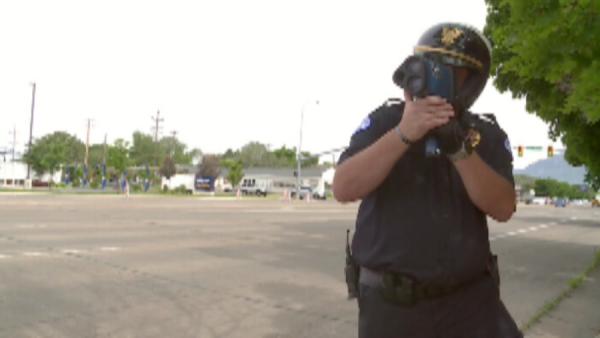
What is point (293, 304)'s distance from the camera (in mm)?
6109

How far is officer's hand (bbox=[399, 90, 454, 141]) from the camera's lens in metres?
1.56

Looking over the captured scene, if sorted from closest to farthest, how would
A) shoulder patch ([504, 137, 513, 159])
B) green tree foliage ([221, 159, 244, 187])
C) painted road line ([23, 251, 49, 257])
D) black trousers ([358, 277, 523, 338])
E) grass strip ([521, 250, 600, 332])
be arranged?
black trousers ([358, 277, 523, 338]) → shoulder patch ([504, 137, 513, 159]) → grass strip ([521, 250, 600, 332]) → painted road line ([23, 251, 49, 257]) → green tree foliage ([221, 159, 244, 187])

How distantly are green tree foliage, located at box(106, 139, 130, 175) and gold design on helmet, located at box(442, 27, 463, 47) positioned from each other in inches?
2702

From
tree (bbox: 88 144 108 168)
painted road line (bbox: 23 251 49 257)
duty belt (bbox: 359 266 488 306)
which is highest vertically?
tree (bbox: 88 144 108 168)

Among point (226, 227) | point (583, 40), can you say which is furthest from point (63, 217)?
point (583, 40)

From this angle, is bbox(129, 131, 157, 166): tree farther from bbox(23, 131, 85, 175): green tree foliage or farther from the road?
the road

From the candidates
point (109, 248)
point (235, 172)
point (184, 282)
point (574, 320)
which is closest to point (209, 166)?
point (235, 172)

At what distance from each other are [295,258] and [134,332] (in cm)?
555

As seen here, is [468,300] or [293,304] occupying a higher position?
[468,300]

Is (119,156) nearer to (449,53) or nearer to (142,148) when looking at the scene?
(142,148)

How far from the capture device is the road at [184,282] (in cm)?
501

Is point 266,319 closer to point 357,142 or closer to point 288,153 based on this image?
point 357,142

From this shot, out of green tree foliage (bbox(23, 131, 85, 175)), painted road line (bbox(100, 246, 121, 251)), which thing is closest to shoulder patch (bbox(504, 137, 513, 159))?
painted road line (bbox(100, 246, 121, 251))

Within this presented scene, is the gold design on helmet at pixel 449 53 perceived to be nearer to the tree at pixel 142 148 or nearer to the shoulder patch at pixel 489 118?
the shoulder patch at pixel 489 118
